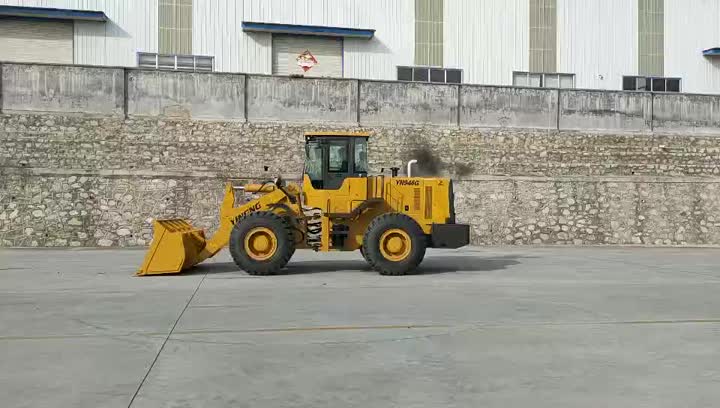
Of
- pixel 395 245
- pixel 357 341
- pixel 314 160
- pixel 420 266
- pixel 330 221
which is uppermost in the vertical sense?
pixel 314 160

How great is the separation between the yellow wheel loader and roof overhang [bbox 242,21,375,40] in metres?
13.8

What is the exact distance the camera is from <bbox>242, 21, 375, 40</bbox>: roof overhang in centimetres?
2572

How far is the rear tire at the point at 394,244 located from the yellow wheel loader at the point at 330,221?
0.02m

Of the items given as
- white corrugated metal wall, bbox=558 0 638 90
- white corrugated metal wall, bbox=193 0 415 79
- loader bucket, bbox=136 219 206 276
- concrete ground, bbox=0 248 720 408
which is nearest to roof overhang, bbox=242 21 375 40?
white corrugated metal wall, bbox=193 0 415 79

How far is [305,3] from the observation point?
2634cm

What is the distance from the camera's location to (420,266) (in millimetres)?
14727

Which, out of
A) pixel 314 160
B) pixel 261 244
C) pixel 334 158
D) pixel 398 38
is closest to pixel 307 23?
pixel 398 38

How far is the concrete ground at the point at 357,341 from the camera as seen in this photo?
4.95 m

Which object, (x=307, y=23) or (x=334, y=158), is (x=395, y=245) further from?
(x=307, y=23)

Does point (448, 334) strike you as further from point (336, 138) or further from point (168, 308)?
point (336, 138)

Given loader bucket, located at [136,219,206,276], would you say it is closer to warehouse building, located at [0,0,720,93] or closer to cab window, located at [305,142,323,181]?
cab window, located at [305,142,323,181]

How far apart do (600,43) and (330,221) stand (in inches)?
798

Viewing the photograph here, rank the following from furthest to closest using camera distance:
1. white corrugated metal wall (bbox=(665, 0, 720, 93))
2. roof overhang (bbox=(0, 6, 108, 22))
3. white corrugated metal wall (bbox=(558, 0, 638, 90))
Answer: white corrugated metal wall (bbox=(665, 0, 720, 93)), white corrugated metal wall (bbox=(558, 0, 638, 90)), roof overhang (bbox=(0, 6, 108, 22))

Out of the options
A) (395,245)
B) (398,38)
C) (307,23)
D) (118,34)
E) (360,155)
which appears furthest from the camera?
(398,38)
